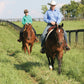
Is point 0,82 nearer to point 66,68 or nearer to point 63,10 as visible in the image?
point 66,68

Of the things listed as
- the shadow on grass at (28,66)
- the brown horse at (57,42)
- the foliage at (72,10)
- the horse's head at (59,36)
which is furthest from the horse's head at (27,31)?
the foliage at (72,10)

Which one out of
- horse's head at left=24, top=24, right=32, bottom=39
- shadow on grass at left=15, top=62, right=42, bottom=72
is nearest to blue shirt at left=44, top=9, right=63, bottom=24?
shadow on grass at left=15, top=62, right=42, bottom=72

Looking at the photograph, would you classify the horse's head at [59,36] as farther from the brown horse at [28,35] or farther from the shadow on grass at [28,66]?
the brown horse at [28,35]

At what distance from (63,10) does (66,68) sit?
97.5m

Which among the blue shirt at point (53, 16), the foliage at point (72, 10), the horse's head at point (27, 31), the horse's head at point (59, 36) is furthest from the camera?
the foliage at point (72, 10)

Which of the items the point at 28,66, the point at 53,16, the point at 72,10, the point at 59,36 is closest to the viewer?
the point at 59,36

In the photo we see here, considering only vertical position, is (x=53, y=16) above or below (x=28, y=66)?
above

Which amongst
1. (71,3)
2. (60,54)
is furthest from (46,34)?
(71,3)

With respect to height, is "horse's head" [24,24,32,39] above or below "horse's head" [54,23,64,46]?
below

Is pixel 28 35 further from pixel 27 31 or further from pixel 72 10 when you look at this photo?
pixel 72 10

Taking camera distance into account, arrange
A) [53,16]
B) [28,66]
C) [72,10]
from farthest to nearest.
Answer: [72,10]
[28,66]
[53,16]

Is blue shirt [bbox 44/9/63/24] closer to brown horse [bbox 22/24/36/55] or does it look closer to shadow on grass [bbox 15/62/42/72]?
shadow on grass [bbox 15/62/42/72]

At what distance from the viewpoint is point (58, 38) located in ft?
17.8

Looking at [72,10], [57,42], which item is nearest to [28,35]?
[57,42]
